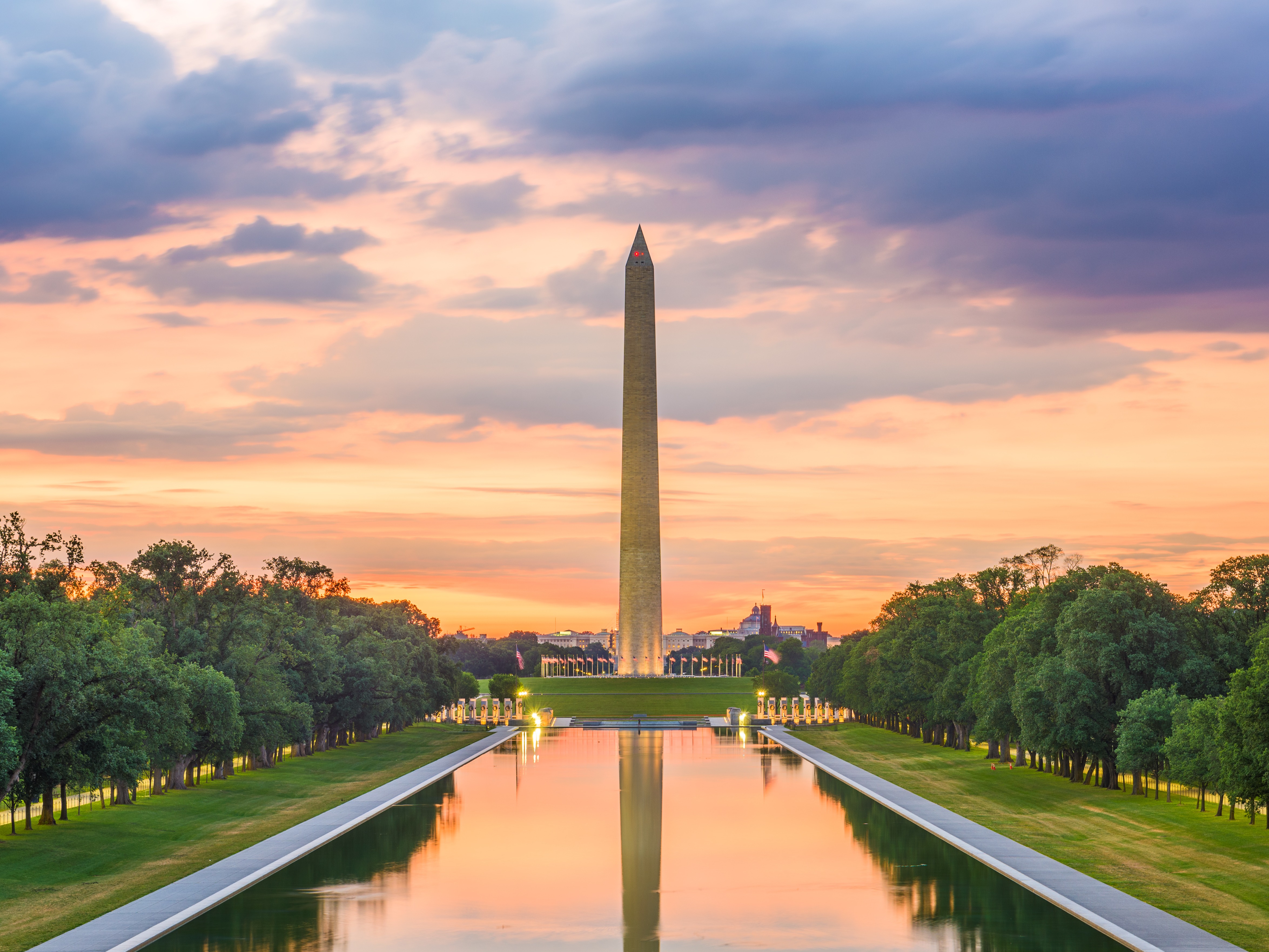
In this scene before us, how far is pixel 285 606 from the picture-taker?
194 feet

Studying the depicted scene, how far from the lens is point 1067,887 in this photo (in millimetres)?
26016

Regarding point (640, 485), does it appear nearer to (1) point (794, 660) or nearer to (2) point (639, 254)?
Answer: (2) point (639, 254)

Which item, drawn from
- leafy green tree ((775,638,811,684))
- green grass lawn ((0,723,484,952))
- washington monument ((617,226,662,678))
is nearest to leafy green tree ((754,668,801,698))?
washington monument ((617,226,662,678))

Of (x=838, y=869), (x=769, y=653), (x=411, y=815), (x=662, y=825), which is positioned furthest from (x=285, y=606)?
(x=769, y=653)

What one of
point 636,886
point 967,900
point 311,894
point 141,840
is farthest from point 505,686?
point 967,900

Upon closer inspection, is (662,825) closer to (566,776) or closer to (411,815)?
(411,815)

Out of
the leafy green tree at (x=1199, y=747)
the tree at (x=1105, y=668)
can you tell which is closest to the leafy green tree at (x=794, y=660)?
the tree at (x=1105, y=668)

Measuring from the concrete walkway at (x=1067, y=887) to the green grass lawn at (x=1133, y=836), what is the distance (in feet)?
1.43

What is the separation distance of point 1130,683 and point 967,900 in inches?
930

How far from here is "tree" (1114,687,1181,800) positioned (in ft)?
136

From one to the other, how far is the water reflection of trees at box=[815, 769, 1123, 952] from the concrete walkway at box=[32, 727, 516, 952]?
40.0 feet

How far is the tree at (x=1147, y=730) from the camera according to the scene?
41.4 m

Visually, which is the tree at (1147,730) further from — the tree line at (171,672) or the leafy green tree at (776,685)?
the leafy green tree at (776,685)

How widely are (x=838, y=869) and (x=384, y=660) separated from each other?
154 feet
